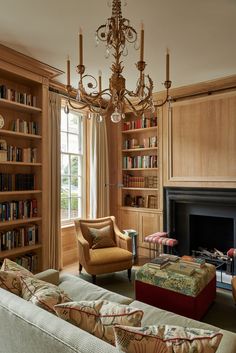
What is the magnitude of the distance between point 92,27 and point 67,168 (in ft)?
7.81

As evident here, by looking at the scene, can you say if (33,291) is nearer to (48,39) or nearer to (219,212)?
(48,39)

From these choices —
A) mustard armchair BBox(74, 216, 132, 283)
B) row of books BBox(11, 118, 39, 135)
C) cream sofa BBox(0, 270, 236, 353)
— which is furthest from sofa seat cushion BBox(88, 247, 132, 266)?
row of books BBox(11, 118, 39, 135)

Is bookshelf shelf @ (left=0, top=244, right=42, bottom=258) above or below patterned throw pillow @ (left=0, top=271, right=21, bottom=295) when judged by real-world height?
below

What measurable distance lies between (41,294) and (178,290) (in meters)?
1.50

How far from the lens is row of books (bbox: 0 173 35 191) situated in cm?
314

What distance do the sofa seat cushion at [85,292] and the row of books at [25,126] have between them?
1.96 meters

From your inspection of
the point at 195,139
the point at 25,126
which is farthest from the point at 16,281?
the point at 195,139

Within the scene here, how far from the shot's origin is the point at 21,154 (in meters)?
3.36

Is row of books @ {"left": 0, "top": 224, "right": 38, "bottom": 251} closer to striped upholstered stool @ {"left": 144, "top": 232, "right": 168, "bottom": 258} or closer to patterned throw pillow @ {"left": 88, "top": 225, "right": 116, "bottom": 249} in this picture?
patterned throw pillow @ {"left": 88, "top": 225, "right": 116, "bottom": 249}

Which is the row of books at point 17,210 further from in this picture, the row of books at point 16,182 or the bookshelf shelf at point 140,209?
the bookshelf shelf at point 140,209

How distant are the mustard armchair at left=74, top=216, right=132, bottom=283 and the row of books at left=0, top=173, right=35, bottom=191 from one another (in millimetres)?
837

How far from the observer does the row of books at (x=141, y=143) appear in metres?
4.55

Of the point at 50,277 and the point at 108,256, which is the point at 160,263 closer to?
the point at 108,256

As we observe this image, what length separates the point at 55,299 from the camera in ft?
4.80
